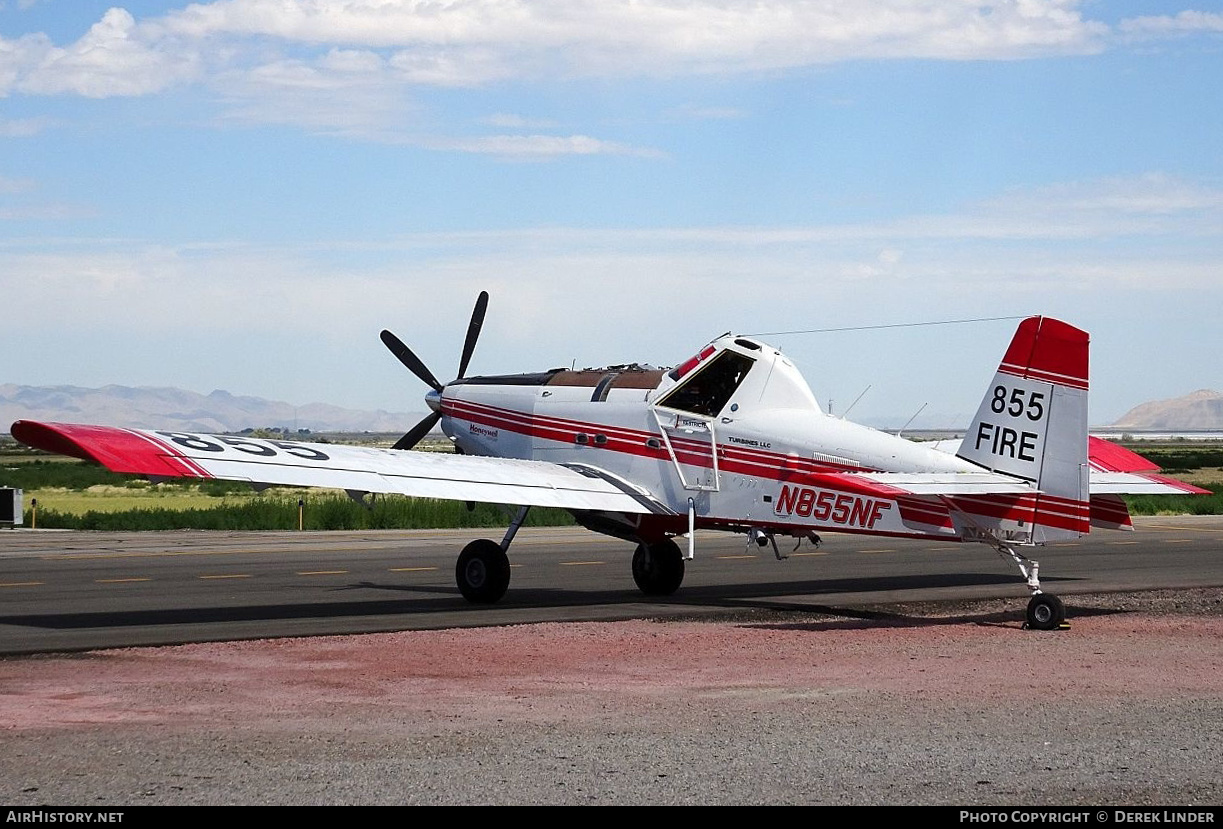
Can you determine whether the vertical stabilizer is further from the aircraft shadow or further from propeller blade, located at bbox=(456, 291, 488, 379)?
propeller blade, located at bbox=(456, 291, 488, 379)

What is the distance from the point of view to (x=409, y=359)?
23.4 meters

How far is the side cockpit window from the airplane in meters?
0.02

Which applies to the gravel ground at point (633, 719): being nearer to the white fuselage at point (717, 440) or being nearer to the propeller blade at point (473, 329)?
the white fuselage at point (717, 440)

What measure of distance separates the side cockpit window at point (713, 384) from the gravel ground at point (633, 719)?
146 inches

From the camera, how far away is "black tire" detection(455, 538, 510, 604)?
1862 centimetres

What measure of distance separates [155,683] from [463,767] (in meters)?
4.34

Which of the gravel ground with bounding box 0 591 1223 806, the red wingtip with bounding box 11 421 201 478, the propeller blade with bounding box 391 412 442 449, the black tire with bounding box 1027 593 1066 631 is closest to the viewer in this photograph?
the gravel ground with bounding box 0 591 1223 806

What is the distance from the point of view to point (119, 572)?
23.2 m

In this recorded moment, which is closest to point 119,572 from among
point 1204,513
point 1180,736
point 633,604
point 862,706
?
point 633,604

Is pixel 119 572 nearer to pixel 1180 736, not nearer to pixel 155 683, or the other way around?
pixel 155 683

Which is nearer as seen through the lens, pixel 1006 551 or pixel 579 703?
pixel 579 703

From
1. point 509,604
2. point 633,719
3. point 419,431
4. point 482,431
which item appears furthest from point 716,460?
point 633,719

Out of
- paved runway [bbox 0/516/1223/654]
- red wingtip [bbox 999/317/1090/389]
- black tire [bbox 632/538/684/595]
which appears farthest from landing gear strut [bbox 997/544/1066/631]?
black tire [bbox 632/538/684/595]

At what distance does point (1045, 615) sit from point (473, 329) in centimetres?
1107
